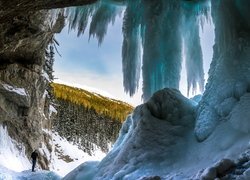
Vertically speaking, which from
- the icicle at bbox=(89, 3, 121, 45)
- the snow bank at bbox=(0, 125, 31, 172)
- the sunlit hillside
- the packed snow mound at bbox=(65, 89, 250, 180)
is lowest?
the packed snow mound at bbox=(65, 89, 250, 180)

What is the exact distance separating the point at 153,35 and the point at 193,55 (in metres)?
1.78

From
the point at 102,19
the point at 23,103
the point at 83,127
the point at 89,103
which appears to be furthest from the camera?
the point at 89,103

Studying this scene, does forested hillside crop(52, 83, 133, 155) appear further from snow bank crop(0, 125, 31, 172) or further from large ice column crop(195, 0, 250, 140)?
large ice column crop(195, 0, 250, 140)

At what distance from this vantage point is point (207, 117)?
8719 millimetres

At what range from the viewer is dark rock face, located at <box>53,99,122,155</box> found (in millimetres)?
47750

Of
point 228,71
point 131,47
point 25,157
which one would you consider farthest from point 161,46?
point 25,157

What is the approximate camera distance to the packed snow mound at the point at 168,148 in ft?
24.4

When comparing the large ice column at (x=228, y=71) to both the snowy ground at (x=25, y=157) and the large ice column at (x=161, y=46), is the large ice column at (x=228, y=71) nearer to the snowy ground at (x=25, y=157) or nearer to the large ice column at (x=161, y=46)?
the large ice column at (x=161, y=46)

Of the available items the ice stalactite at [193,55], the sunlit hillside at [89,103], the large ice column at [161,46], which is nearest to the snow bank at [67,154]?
the sunlit hillside at [89,103]

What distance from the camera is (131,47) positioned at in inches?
498

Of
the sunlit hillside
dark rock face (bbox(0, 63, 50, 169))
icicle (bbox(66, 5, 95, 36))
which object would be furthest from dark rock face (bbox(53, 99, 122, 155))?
icicle (bbox(66, 5, 95, 36))

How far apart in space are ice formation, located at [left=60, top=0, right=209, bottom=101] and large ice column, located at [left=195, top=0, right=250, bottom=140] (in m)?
2.31

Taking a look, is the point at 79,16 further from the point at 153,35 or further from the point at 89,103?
the point at 89,103

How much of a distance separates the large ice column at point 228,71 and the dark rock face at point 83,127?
37338 millimetres
